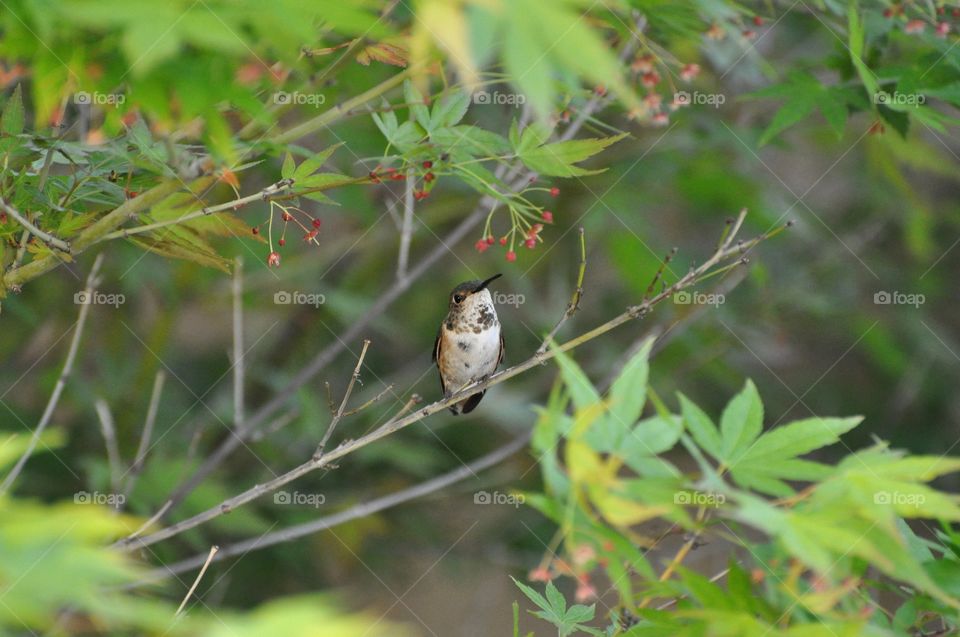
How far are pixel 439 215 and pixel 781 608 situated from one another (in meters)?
3.42

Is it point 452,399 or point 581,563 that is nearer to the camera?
point 581,563

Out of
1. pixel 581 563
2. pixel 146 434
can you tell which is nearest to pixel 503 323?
pixel 146 434

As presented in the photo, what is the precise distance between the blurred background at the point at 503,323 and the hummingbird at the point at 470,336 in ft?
1.39

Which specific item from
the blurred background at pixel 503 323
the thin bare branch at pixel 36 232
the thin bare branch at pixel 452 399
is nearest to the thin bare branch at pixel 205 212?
the thin bare branch at pixel 36 232

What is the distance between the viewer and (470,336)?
3.41 metres

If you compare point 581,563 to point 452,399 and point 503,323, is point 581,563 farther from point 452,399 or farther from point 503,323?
point 503,323

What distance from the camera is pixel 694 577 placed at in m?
1.33

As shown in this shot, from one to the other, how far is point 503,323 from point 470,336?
6.38 feet

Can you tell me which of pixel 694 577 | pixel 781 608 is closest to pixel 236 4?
pixel 694 577

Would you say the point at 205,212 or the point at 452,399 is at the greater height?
the point at 205,212

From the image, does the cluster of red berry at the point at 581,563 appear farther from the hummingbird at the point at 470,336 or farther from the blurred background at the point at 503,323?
the blurred background at the point at 503,323

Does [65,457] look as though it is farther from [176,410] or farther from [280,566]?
[280,566]

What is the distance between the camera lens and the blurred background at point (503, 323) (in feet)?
13.4

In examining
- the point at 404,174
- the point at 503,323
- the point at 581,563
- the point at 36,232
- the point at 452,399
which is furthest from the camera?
the point at 503,323
